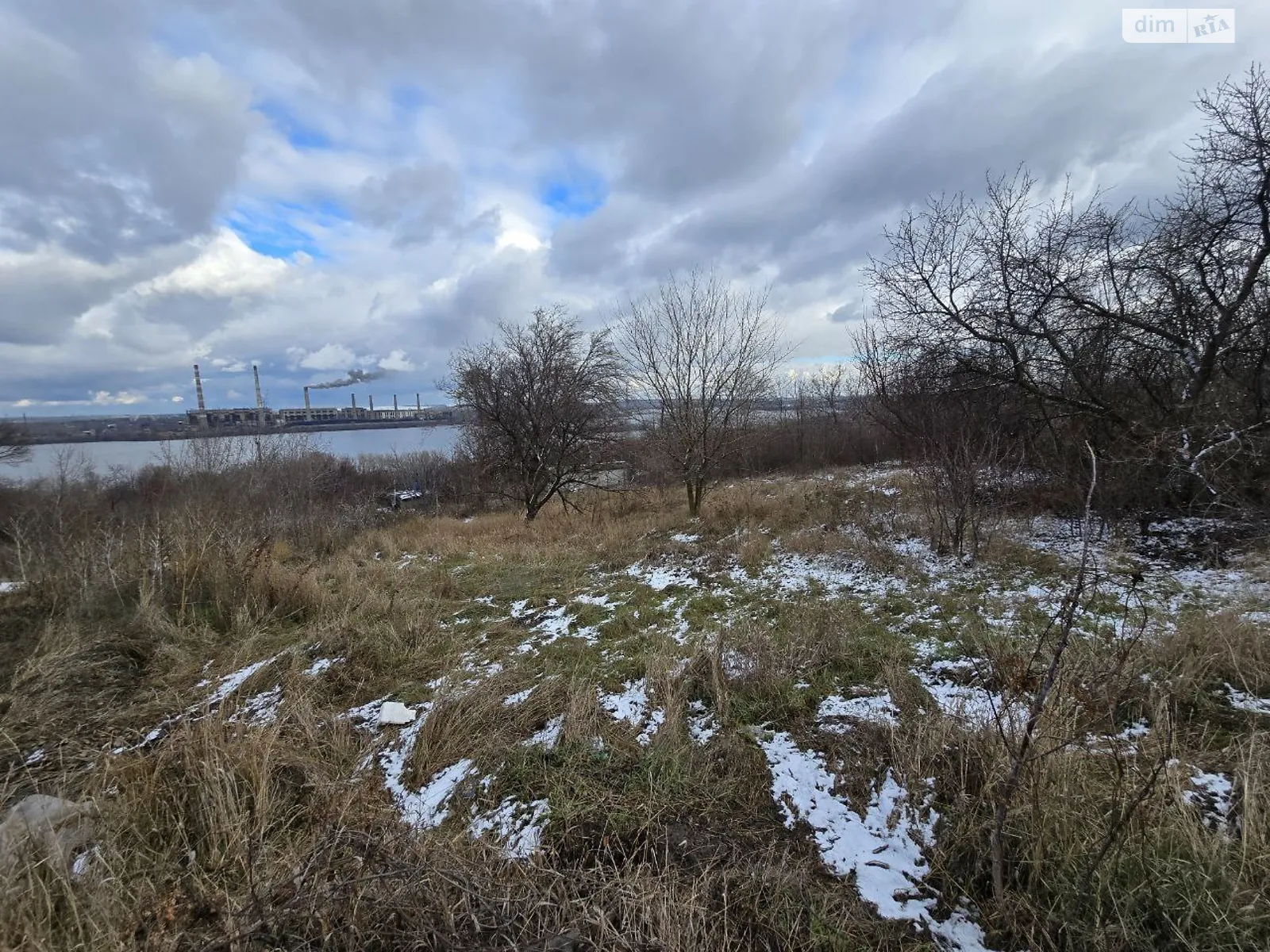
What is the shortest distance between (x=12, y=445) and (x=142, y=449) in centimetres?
1094

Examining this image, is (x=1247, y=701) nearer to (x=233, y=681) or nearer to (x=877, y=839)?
(x=877, y=839)

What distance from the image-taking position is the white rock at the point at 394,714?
3.57 metres

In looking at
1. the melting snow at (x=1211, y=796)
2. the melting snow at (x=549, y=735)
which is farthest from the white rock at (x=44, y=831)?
the melting snow at (x=1211, y=796)

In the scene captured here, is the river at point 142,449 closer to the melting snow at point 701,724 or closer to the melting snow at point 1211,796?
the melting snow at point 701,724

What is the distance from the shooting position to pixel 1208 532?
5.89 metres

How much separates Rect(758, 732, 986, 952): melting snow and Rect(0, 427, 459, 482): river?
63.4 ft

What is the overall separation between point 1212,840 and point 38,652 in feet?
28.0

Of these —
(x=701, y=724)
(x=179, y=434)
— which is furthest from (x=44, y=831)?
(x=179, y=434)

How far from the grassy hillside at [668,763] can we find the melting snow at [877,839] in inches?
0.5

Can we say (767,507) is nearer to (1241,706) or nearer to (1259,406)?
(1259,406)

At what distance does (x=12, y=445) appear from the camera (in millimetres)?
25625

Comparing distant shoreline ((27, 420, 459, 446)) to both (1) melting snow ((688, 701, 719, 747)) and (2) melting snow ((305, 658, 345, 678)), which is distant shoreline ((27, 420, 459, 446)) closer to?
(2) melting snow ((305, 658, 345, 678))

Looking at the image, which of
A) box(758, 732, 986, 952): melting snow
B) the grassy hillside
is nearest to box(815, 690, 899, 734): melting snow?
the grassy hillside

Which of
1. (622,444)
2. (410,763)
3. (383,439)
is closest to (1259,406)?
(410,763)
